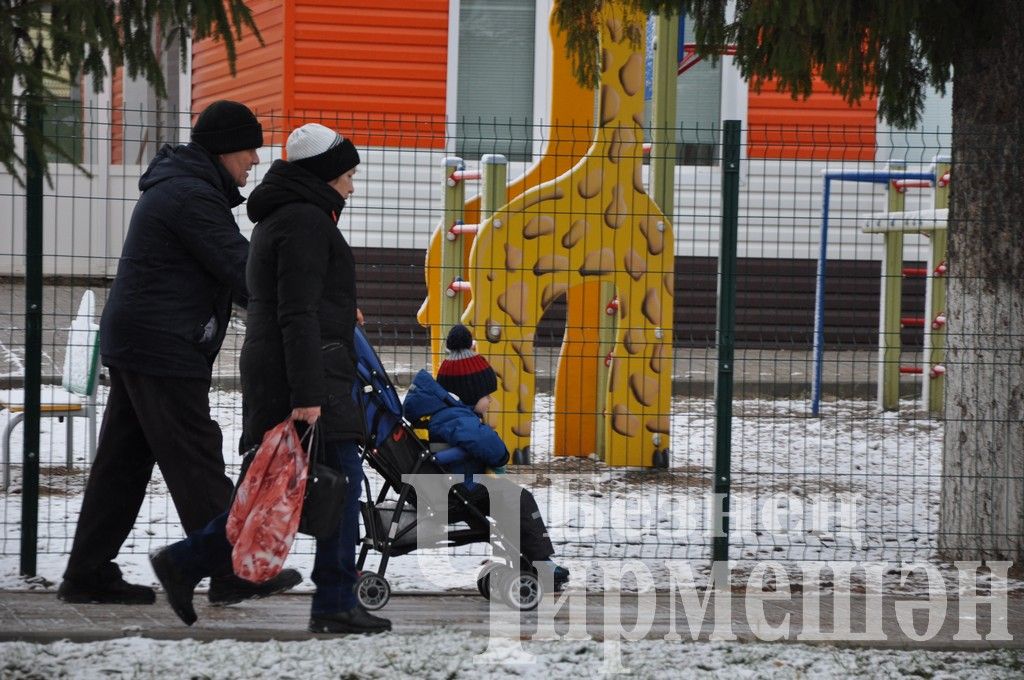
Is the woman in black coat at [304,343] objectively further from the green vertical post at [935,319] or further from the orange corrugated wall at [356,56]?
the orange corrugated wall at [356,56]

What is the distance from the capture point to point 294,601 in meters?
5.46

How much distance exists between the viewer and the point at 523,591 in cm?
534

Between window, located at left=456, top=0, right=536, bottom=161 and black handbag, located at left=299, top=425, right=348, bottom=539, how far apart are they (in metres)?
→ 10.9

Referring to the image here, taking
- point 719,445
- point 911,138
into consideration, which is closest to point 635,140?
point 719,445

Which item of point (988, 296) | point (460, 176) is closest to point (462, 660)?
point (988, 296)

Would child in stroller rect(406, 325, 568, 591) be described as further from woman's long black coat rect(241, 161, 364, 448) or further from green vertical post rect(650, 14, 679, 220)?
green vertical post rect(650, 14, 679, 220)

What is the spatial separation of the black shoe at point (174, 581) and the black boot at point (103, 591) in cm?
50

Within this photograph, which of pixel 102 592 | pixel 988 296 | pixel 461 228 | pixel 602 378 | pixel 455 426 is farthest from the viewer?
pixel 602 378

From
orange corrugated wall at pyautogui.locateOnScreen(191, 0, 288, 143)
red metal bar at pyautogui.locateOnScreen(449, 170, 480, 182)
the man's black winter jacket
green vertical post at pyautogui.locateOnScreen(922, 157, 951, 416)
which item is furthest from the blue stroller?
orange corrugated wall at pyautogui.locateOnScreen(191, 0, 288, 143)

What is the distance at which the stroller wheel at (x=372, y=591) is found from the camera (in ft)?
17.1

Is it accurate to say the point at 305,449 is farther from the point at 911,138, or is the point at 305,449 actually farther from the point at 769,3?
the point at 911,138

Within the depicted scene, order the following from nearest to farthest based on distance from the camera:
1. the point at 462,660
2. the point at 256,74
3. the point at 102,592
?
the point at 462,660
the point at 102,592
the point at 256,74

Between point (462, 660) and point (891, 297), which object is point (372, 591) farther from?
point (891, 297)

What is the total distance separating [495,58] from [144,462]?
1094cm
